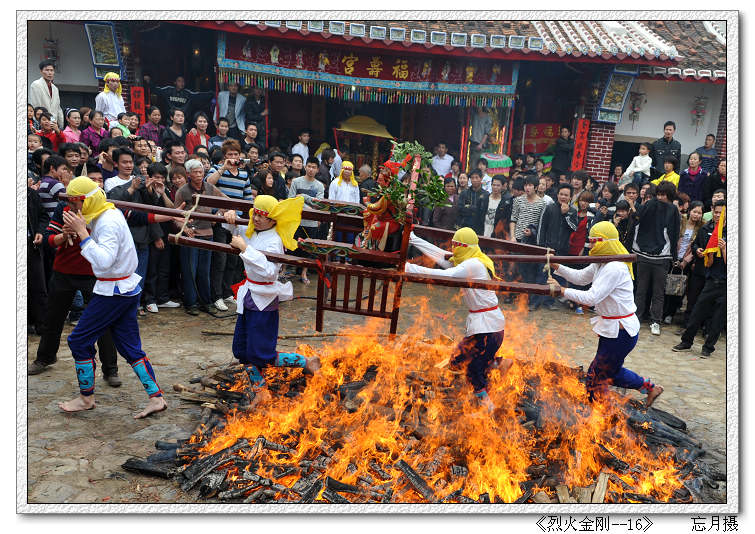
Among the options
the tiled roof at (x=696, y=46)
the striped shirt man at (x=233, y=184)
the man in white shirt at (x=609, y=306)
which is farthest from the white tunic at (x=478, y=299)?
the tiled roof at (x=696, y=46)

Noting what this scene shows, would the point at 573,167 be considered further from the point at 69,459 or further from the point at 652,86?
the point at 69,459

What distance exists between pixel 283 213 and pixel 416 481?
2.27 metres

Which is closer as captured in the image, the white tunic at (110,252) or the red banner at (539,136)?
the white tunic at (110,252)

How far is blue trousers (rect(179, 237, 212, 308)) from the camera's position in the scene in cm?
788

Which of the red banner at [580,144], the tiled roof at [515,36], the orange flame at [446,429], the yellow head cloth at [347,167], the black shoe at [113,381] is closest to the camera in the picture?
the orange flame at [446,429]

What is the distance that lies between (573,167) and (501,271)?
446 cm

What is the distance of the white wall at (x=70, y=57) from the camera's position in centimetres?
981

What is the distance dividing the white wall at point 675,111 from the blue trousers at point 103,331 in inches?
460

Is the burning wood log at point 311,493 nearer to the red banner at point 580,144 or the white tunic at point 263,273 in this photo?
the white tunic at point 263,273

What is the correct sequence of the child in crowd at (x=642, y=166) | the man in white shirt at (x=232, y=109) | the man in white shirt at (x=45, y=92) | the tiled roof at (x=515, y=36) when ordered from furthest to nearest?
the child in crowd at (x=642, y=166), the man in white shirt at (x=232, y=109), the tiled roof at (x=515, y=36), the man in white shirt at (x=45, y=92)

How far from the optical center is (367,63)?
1148cm

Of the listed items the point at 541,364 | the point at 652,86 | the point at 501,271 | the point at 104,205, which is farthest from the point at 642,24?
the point at 104,205

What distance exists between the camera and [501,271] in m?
9.61

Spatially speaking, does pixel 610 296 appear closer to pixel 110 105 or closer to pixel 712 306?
pixel 712 306
